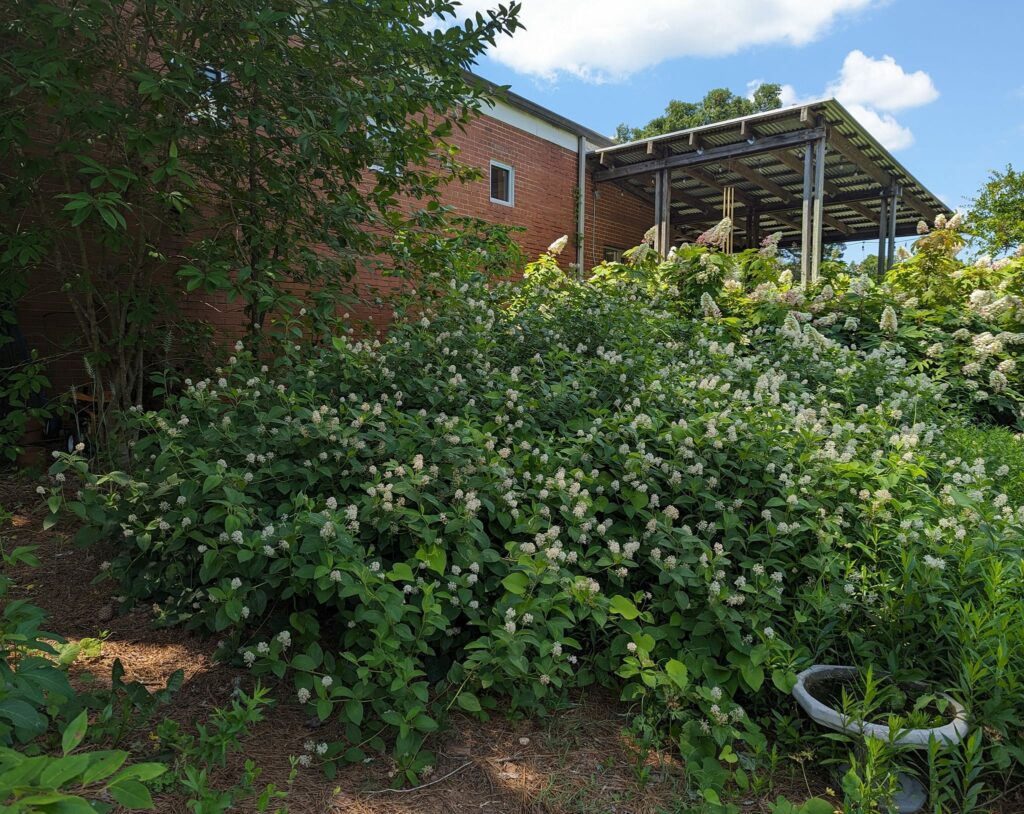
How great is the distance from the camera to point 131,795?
98 centimetres

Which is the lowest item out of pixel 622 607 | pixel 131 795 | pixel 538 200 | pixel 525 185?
pixel 622 607

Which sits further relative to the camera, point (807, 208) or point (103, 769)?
point (807, 208)

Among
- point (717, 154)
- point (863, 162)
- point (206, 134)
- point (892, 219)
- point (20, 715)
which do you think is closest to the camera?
point (20, 715)

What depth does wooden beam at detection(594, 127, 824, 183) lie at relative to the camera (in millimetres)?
9758

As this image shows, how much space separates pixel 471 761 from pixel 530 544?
73 centimetres

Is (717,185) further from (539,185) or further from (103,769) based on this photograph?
(103,769)

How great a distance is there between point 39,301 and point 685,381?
210 inches

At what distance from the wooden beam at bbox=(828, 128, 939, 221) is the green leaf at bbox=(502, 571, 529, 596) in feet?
33.1

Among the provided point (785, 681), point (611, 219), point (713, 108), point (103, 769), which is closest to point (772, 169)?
point (611, 219)

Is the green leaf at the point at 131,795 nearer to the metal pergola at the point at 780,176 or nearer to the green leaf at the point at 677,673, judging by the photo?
the green leaf at the point at 677,673

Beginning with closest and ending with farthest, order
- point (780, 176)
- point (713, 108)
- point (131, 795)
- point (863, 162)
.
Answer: point (131, 795) < point (863, 162) < point (780, 176) < point (713, 108)

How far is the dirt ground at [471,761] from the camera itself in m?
1.91

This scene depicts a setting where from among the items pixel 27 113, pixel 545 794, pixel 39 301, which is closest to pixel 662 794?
pixel 545 794

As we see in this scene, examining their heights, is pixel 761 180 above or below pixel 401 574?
above
